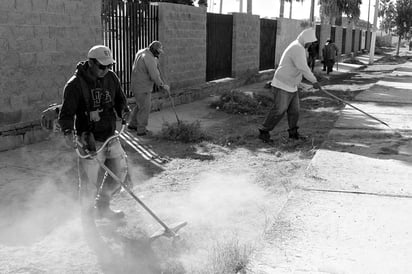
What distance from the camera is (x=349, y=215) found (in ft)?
15.6

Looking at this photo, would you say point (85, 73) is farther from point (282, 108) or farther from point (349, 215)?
point (282, 108)

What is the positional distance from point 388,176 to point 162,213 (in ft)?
9.20

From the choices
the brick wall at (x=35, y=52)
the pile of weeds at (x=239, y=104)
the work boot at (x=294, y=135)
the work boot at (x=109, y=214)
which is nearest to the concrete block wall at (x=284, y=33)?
the pile of weeds at (x=239, y=104)

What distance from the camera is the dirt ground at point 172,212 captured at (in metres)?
4.04

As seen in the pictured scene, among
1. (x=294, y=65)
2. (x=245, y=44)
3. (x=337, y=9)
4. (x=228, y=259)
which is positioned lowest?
(x=228, y=259)

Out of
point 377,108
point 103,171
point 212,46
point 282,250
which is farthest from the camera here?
point 212,46

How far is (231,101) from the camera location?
465 inches

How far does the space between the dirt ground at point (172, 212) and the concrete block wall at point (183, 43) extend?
4074 mm

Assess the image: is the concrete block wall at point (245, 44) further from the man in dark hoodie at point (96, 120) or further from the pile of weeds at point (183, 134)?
the man in dark hoodie at point (96, 120)

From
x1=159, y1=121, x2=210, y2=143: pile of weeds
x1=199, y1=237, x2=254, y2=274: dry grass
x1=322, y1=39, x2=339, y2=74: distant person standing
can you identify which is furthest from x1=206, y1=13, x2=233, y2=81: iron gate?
x1=199, y1=237, x2=254, y2=274: dry grass

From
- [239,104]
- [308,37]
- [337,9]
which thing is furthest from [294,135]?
[337,9]

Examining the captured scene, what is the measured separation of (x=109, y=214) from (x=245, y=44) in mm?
12924

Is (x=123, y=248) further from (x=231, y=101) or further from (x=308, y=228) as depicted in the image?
(x=231, y=101)

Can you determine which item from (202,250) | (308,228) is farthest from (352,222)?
(202,250)
